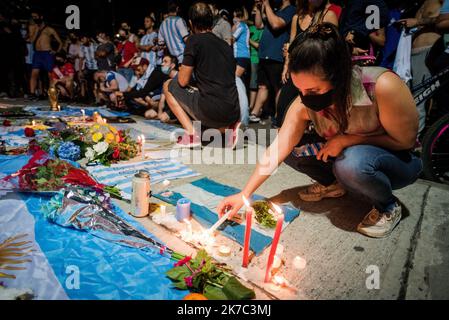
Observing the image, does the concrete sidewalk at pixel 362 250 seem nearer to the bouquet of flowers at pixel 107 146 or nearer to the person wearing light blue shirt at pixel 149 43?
the bouquet of flowers at pixel 107 146

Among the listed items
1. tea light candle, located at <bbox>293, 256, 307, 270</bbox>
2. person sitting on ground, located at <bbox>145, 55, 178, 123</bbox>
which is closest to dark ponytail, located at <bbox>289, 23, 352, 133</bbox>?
tea light candle, located at <bbox>293, 256, 307, 270</bbox>

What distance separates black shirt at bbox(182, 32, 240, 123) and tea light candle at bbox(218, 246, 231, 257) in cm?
260

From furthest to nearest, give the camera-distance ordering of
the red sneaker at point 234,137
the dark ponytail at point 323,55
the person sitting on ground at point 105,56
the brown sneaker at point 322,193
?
the person sitting on ground at point 105,56 → the red sneaker at point 234,137 → the brown sneaker at point 322,193 → the dark ponytail at point 323,55

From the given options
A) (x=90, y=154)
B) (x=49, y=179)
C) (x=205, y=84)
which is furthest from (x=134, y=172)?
(x=205, y=84)

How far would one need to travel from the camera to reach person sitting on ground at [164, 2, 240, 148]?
392 cm

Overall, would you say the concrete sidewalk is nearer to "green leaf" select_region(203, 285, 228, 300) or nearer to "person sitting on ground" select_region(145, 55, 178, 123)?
"green leaf" select_region(203, 285, 228, 300)

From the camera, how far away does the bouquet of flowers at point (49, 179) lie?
243 centimetres

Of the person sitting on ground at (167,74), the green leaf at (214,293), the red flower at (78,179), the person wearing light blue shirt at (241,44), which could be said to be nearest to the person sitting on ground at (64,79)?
the person sitting on ground at (167,74)

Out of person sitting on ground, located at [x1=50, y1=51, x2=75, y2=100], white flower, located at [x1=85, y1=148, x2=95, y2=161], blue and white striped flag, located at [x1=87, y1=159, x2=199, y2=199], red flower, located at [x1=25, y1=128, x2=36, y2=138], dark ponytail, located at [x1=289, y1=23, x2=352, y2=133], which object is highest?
person sitting on ground, located at [x1=50, y1=51, x2=75, y2=100]

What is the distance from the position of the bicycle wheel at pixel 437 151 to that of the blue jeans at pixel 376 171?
3.49 ft

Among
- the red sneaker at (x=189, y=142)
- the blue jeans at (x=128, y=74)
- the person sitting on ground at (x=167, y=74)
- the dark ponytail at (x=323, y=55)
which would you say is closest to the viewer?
the dark ponytail at (x=323, y=55)

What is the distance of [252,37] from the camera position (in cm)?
654

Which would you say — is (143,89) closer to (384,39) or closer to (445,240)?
(384,39)
